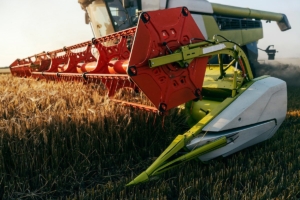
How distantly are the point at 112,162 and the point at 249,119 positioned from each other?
130 cm

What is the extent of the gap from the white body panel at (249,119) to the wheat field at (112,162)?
13 centimetres

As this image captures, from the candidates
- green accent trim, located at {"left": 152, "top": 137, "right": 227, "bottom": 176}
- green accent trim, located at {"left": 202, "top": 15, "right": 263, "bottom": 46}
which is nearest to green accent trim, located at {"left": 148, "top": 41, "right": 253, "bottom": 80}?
green accent trim, located at {"left": 152, "top": 137, "right": 227, "bottom": 176}

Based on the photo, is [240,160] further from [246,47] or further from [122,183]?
[246,47]

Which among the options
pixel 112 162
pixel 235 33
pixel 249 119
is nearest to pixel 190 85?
pixel 249 119

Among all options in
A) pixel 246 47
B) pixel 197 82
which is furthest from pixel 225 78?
pixel 246 47

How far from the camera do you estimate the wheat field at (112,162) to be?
1994 millimetres

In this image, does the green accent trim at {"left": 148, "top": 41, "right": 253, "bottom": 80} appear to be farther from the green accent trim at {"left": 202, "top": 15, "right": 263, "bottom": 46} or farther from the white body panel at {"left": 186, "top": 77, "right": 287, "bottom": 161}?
the green accent trim at {"left": 202, "top": 15, "right": 263, "bottom": 46}

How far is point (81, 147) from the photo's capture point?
254cm

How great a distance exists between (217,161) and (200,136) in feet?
1.14

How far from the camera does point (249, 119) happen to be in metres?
2.60

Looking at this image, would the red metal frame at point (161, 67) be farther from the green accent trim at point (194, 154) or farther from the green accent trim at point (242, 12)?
the green accent trim at point (242, 12)

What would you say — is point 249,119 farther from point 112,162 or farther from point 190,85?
point 112,162

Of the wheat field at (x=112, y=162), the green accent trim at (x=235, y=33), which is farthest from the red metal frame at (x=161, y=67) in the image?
the green accent trim at (x=235, y=33)

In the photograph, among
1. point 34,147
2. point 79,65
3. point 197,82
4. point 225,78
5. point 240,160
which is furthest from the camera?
point 79,65
